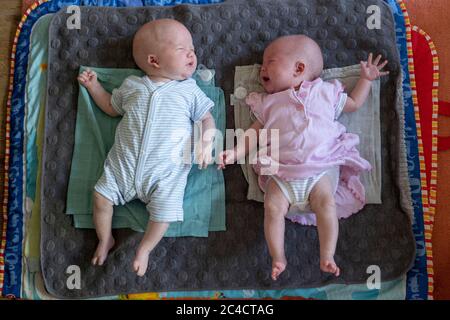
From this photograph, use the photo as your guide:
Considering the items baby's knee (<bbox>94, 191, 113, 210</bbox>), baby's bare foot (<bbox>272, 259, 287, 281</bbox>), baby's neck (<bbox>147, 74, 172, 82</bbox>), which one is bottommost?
baby's bare foot (<bbox>272, 259, 287, 281</bbox>)

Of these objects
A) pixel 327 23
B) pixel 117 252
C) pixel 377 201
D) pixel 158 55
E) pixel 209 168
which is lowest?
pixel 117 252

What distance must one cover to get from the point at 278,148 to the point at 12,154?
832mm

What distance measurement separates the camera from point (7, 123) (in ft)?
5.29

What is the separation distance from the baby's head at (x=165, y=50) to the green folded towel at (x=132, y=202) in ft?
0.28

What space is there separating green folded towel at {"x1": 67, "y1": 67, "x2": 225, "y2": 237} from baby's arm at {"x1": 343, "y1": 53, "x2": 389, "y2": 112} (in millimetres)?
387

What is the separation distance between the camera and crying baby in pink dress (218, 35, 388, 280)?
1.40 m

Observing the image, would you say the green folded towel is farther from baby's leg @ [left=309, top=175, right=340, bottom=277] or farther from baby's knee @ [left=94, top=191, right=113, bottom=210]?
baby's leg @ [left=309, top=175, right=340, bottom=277]

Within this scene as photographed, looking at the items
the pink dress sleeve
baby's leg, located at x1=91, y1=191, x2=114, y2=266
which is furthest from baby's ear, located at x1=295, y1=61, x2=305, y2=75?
baby's leg, located at x1=91, y1=191, x2=114, y2=266

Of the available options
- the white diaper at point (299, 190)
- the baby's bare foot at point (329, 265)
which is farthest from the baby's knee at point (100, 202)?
the baby's bare foot at point (329, 265)

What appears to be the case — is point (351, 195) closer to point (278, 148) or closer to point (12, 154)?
point (278, 148)

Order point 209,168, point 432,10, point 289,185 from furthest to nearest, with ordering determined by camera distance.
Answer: point 432,10 → point 209,168 → point 289,185

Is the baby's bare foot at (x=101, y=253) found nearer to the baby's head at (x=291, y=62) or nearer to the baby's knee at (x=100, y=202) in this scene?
the baby's knee at (x=100, y=202)

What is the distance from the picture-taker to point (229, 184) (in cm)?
153
